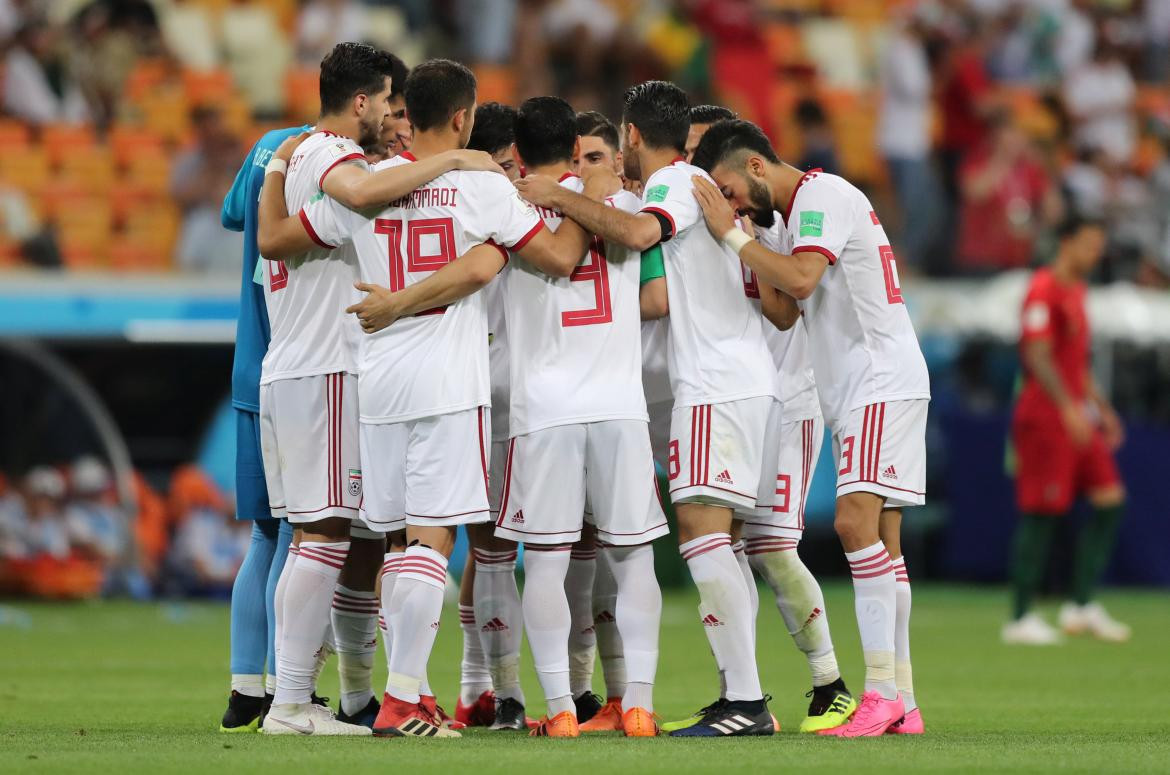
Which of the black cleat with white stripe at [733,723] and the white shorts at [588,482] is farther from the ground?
the white shorts at [588,482]

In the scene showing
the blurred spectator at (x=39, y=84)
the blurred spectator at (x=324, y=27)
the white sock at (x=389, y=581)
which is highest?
the blurred spectator at (x=324, y=27)

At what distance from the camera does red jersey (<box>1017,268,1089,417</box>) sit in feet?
41.3

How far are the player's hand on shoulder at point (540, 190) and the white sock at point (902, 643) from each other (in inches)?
80.9

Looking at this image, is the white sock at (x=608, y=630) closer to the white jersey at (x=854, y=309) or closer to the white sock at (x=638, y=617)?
the white sock at (x=638, y=617)

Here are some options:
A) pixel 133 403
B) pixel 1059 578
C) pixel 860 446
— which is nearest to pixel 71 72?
pixel 133 403

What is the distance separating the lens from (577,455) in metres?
6.80

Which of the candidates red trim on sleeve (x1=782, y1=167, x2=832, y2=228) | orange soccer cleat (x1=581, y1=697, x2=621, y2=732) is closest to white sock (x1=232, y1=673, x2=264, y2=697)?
orange soccer cleat (x1=581, y1=697, x2=621, y2=732)

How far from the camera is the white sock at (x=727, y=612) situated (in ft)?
22.1

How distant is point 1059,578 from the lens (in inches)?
641

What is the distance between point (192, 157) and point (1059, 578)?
902 cm

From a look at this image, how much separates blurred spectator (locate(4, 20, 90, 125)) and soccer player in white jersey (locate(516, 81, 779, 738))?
1077 cm

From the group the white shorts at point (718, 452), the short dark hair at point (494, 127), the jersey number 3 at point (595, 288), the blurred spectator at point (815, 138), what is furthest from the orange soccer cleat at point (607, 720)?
the blurred spectator at point (815, 138)

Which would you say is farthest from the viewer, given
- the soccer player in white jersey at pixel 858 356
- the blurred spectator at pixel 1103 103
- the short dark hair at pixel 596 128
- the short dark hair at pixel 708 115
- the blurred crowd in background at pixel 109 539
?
the blurred spectator at pixel 1103 103

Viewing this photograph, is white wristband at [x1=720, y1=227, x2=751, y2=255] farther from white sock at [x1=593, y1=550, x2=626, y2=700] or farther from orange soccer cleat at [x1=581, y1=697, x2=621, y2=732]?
orange soccer cleat at [x1=581, y1=697, x2=621, y2=732]
